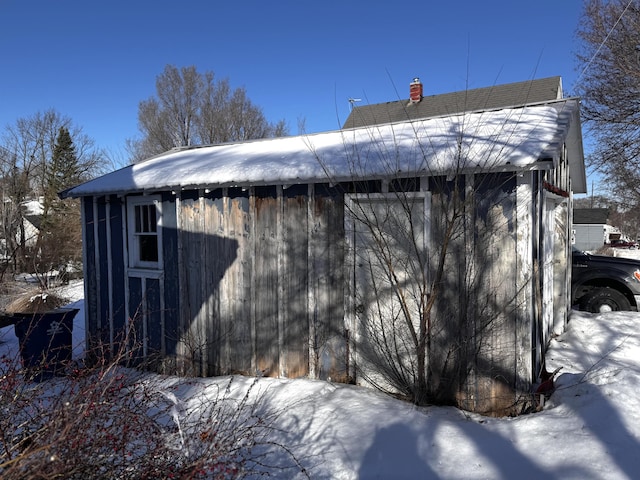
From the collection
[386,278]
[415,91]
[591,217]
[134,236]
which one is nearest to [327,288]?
[386,278]

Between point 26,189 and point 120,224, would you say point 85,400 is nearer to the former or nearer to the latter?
point 120,224

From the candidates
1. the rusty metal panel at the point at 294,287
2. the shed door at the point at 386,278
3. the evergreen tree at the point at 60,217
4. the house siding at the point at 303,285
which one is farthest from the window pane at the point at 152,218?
the evergreen tree at the point at 60,217

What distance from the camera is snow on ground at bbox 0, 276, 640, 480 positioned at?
3033 millimetres

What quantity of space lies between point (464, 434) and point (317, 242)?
2.50 meters

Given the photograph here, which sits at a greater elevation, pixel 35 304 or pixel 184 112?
pixel 184 112

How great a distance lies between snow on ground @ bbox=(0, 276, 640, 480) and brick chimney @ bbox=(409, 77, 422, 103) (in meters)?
17.3

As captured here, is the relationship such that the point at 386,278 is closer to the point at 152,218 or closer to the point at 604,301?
the point at 152,218

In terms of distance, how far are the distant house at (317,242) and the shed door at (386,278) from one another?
46mm

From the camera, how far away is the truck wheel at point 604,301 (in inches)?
305

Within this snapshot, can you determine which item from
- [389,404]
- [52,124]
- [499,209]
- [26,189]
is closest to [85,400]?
[389,404]

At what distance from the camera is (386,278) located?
4.56 meters

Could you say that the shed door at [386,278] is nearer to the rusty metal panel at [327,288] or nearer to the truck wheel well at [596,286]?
the rusty metal panel at [327,288]

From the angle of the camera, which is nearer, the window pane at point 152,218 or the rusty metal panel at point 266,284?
the rusty metal panel at point 266,284

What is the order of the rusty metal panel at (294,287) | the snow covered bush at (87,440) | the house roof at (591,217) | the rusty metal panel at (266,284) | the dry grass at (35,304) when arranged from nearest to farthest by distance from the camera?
the snow covered bush at (87,440) → the rusty metal panel at (294,287) → the rusty metal panel at (266,284) → the dry grass at (35,304) → the house roof at (591,217)
